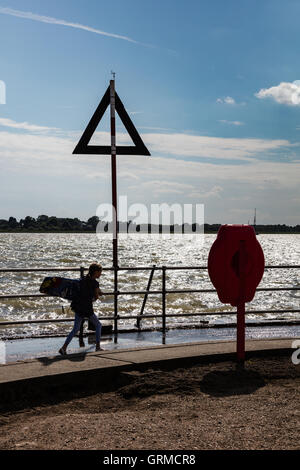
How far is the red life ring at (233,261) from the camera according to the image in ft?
20.5

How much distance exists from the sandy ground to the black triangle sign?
135 inches

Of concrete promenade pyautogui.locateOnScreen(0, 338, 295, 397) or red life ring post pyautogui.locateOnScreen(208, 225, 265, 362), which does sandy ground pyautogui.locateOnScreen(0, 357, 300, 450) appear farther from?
red life ring post pyautogui.locateOnScreen(208, 225, 265, 362)

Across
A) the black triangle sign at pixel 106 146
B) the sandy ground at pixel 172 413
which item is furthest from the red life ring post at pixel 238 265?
the black triangle sign at pixel 106 146

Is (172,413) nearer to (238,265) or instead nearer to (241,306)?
(241,306)

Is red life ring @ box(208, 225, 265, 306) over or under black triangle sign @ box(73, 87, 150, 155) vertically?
under

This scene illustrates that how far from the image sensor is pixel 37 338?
8820 mm

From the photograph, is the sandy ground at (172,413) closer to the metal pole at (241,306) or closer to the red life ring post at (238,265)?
the metal pole at (241,306)

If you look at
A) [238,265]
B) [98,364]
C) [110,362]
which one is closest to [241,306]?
[238,265]

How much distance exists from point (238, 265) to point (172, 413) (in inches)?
89.8

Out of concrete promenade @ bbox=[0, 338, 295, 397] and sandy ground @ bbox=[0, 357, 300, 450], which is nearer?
sandy ground @ bbox=[0, 357, 300, 450]

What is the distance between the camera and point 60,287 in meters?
7.31

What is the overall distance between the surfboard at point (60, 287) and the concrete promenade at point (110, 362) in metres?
1.23

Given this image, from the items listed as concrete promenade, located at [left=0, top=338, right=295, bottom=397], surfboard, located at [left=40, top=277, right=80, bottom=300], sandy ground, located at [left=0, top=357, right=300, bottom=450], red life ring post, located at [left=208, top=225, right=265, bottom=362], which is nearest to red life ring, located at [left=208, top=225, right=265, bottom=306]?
red life ring post, located at [left=208, top=225, right=265, bottom=362]

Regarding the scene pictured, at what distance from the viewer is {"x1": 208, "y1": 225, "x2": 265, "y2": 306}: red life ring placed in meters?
6.24
